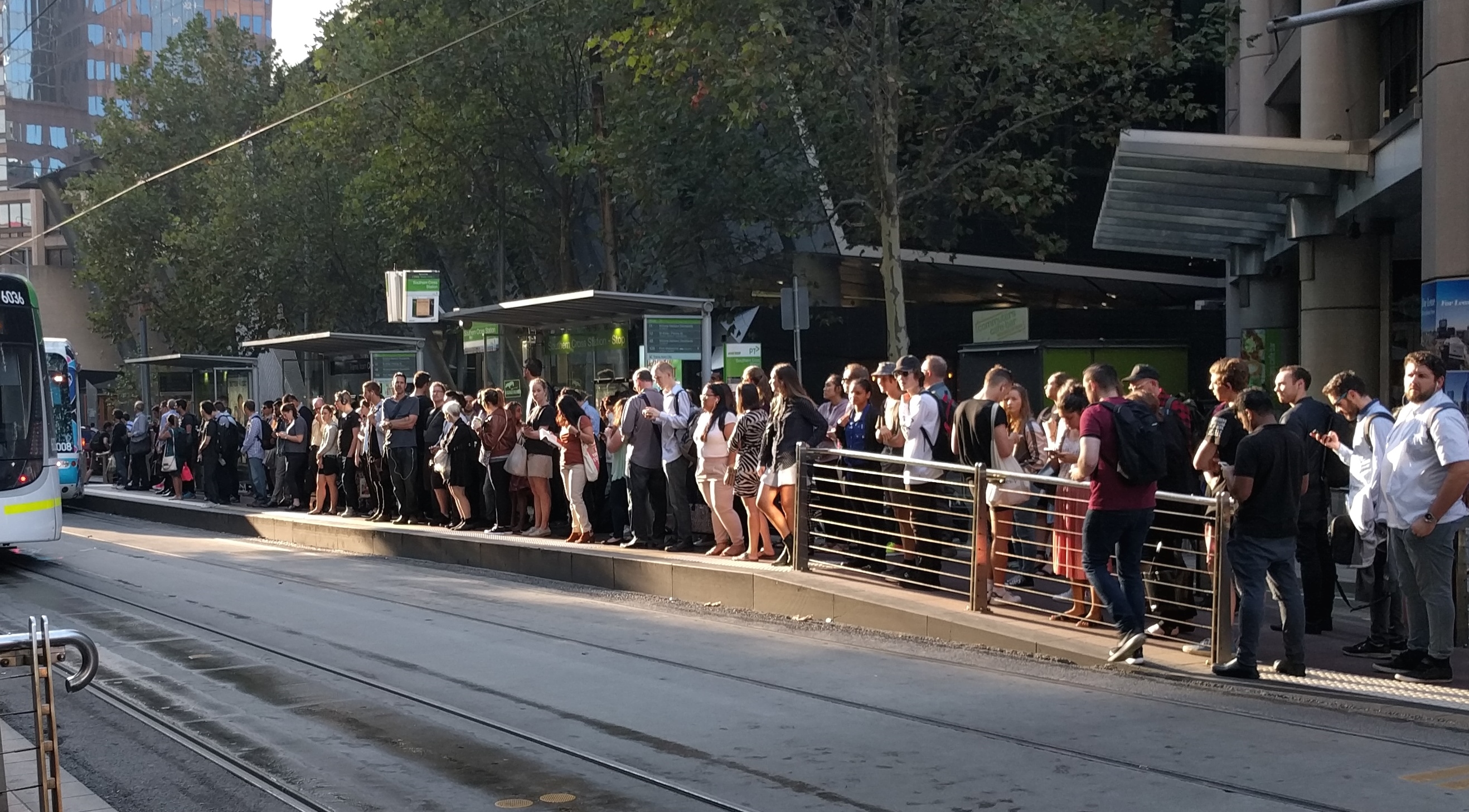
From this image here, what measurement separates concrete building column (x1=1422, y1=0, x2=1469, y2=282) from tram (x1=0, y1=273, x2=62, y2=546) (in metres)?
14.7

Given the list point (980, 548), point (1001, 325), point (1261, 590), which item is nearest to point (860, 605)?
point (980, 548)

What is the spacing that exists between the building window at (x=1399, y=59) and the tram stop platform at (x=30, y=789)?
1758cm

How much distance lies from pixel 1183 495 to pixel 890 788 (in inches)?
144

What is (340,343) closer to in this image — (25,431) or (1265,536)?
(25,431)

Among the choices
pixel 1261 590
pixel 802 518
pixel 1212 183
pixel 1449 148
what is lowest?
pixel 1261 590

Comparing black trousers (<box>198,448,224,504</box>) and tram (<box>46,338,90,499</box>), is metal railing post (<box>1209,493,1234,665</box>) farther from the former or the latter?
tram (<box>46,338,90,499</box>)

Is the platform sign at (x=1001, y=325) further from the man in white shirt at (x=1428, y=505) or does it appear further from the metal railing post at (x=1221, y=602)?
the man in white shirt at (x=1428, y=505)

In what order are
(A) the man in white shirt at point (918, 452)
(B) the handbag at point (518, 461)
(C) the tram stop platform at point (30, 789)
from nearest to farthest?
(C) the tram stop platform at point (30, 789) < (A) the man in white shirt at point (918, 452) < (B) the handbag at point (518, 461)

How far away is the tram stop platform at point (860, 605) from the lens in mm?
8570

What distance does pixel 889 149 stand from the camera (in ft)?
68.6

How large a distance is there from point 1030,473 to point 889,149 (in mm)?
10246

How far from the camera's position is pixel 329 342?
25188 millimetres

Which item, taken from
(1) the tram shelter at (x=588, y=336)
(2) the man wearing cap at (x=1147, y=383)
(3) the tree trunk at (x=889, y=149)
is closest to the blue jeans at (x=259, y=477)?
(1) the tram shelter at (x=588, y=336)

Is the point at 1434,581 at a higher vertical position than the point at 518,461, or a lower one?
lower
